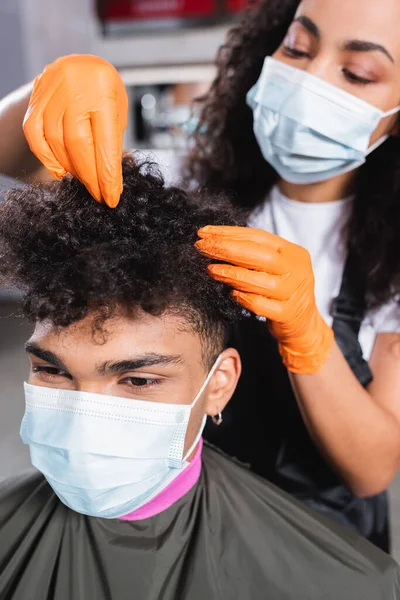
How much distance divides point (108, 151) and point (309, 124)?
0.63 meters

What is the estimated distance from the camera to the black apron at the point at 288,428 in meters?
1.45

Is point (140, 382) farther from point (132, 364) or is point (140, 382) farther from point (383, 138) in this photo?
point (383, 138)

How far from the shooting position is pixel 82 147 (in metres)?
1.04

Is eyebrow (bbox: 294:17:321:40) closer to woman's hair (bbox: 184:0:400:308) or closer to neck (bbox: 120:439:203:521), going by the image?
woman's hair (bbox: 184:0:400:308)

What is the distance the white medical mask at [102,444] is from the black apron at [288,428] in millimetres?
461

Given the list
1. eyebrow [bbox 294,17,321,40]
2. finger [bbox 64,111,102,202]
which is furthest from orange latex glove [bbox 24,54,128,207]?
eyebrow [bbox 294,17,321,40]

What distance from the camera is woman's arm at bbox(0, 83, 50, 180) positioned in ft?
4.45

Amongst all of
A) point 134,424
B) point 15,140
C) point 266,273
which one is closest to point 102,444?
point 134,424

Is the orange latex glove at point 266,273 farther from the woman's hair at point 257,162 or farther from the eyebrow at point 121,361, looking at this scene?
the woman's hair at point 257,162

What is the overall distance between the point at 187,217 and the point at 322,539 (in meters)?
0.75

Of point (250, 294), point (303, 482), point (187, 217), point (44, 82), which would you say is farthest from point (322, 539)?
point (44, 82)

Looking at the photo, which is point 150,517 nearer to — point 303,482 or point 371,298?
point 303,482

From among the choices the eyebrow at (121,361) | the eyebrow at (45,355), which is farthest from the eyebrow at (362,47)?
the eyebrow at (45,355)

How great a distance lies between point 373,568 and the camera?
3.78 ft
